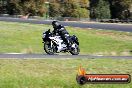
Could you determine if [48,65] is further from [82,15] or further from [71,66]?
[82,15]

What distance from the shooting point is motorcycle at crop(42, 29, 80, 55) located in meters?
23.4

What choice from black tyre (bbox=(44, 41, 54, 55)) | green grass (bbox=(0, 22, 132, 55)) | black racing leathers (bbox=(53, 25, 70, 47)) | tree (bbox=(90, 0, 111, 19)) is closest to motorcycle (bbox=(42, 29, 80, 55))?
black tyre (bbox=(44, 41, 54, 55))

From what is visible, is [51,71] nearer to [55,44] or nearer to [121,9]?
[55,44]

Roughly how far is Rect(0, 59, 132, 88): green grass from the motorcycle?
436cm

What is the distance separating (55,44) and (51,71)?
758cm

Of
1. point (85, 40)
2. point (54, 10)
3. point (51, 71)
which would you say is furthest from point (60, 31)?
point (54, 10)

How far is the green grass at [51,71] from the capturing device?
14.4 metres

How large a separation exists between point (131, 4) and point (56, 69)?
3485 inches

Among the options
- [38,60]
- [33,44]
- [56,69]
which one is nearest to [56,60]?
[38,60]

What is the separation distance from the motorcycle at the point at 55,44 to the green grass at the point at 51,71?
4.36m

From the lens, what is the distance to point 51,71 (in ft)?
53.3

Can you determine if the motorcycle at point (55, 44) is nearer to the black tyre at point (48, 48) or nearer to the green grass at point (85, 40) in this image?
the black tyre at point (48, 48)

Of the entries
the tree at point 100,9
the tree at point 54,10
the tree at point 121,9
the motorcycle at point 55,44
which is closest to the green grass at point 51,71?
the motorcycle at point 55,44

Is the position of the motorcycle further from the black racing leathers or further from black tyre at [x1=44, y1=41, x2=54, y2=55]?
the black racing leathers
